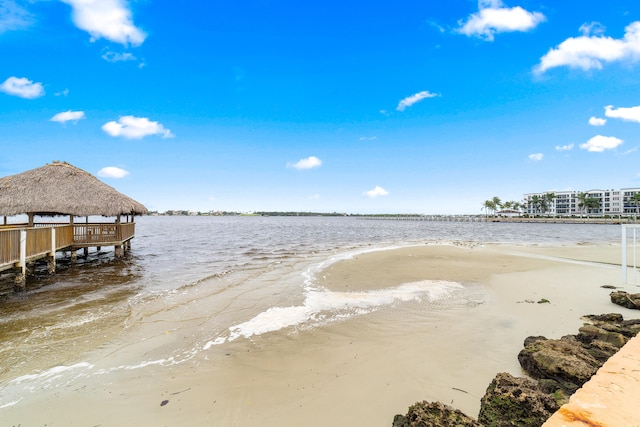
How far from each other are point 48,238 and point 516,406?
1715 centimetres

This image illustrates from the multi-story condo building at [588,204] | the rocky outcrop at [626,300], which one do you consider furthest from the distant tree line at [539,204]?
the rocky outcrop at [626,300]

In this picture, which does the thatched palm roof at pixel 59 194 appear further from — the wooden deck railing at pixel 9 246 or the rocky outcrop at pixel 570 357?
the rocky outcrop at pixel 570 357

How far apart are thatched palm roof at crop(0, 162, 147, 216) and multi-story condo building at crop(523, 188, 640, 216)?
146444 mm

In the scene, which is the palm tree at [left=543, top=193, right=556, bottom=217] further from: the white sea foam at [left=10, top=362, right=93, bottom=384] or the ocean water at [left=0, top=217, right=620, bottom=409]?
the white sea foam at [left=10, top=362, right=93, bottom=384]

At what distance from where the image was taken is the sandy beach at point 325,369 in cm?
395

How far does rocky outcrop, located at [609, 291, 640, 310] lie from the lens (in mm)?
7906

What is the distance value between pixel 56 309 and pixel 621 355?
12163 millimetres

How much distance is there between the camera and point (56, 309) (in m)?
8.80

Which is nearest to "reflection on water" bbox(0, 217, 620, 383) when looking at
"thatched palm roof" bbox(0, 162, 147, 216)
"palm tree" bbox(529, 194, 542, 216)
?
"thatched palm roof" bbox(0, 162, 147, 216)

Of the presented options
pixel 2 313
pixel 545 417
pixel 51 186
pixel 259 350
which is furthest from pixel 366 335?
pixel 51 186

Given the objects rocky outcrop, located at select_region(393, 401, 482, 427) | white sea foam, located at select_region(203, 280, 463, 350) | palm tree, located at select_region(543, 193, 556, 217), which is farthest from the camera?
palm tree, located at select_region(543, 193, 556, 217)

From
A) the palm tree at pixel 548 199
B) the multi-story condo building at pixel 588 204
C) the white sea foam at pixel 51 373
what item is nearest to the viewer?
the white sea foam at pixel 51 373

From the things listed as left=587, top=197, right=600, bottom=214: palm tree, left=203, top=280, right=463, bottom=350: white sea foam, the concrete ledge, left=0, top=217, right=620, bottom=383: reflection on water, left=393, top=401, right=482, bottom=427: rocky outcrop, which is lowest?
left=0, top=217, right=620, bottom=383: reflection on water

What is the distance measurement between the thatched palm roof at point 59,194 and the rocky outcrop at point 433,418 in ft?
62.7
